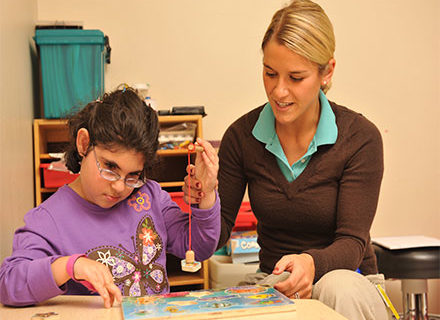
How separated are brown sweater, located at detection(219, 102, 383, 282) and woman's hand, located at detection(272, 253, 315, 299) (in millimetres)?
179

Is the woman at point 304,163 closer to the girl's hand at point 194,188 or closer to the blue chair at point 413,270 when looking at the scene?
the girl's hand at point 194,188

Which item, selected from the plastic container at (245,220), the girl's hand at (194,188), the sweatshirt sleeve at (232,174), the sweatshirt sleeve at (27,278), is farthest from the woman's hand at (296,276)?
the plastic container at (245,220)

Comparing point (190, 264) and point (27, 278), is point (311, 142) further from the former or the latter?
point (27, 278)

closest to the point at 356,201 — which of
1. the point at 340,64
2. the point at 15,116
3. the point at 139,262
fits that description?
the point at 139,262

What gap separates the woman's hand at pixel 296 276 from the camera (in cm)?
112

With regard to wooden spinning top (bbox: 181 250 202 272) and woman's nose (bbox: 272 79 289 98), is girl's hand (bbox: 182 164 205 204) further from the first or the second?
woman's nose (bbox: 272 79 289 98)

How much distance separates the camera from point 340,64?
275 centimetres

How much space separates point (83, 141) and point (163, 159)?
A: 127 centimetres

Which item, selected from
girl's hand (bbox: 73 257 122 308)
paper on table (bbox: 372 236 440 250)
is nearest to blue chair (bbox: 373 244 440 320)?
paper on table (bbox: 372 236 440 250)

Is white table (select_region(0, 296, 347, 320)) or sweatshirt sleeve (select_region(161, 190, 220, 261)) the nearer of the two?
white table (select_region(0, 296, 347, 320))

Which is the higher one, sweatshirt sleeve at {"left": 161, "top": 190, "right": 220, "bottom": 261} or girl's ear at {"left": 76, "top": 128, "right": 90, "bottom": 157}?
girl's ear at {"left": 76, "top": 128, "right": 90, "bottom": 157}

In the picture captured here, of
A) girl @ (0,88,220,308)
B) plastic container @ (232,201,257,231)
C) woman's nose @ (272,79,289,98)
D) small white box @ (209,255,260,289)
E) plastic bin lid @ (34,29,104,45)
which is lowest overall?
small white box @ (209,255,260,289)

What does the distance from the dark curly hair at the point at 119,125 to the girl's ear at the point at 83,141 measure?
0.01 metres

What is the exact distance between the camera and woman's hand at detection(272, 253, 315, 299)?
3.67ft
